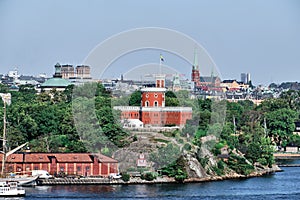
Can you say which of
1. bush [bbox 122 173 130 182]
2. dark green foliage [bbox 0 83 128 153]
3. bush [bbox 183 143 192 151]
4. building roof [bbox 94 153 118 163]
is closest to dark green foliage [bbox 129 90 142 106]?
dark green foliage [bbox 0 83 128 153]

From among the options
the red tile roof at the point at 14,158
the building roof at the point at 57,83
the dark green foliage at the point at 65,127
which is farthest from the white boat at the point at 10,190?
the building roof at the point at 57,83

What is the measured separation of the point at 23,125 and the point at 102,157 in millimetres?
7687

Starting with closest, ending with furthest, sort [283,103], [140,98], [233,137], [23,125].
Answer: [23,125] → [233,137] → [140,98] → [283,103]

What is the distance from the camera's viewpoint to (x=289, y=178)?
151ft

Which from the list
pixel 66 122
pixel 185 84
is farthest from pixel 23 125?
pixel 185 84

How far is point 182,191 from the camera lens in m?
40.0

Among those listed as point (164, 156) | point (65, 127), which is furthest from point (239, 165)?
point (65, 127)

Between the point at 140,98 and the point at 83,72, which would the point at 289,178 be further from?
the point at 83,72

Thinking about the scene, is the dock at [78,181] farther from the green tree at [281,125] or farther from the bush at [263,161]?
the green tree at [281,125]

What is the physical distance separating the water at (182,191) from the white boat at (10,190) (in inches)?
12.3

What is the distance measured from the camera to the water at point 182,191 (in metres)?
37.9

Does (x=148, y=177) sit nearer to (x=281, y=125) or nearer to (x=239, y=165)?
(x=239, y=165)

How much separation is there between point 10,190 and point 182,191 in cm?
602

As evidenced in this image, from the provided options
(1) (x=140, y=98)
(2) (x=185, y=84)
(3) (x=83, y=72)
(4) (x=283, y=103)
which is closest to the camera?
(1) (x=140, y=98)
